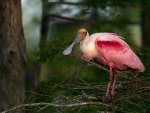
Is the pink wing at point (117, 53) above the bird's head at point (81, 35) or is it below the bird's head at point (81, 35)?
below

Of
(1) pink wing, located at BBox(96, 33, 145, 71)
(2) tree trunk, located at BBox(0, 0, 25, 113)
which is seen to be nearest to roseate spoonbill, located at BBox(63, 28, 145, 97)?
(1) pink wing, located at BBox(96, 33, 145, 71)

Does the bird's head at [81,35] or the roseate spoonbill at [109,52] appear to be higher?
the bird's head at [81,35]

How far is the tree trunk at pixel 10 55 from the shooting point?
279 inches

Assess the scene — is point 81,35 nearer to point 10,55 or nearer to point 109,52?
point 109,52

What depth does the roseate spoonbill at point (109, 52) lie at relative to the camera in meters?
6.93

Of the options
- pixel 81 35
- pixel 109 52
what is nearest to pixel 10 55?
pixel 81 35

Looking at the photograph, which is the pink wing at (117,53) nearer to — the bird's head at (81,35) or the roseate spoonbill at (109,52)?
the roseate spoonbill at (109,52)

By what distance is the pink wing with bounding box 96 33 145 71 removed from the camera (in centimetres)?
699

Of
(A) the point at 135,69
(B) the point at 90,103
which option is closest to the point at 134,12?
Answer: (A) the point at 135,69

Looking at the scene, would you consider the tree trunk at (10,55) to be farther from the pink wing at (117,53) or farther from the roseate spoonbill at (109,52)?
the pink wing at (117,53)

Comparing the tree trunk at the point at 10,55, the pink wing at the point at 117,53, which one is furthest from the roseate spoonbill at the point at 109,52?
the tree trunk at the point at 10,55

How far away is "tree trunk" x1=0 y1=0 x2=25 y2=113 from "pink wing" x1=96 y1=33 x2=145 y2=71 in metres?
0.88

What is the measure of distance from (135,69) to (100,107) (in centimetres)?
114

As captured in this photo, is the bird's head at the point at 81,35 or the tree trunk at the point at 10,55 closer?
the bird's head at the point at 81,35
